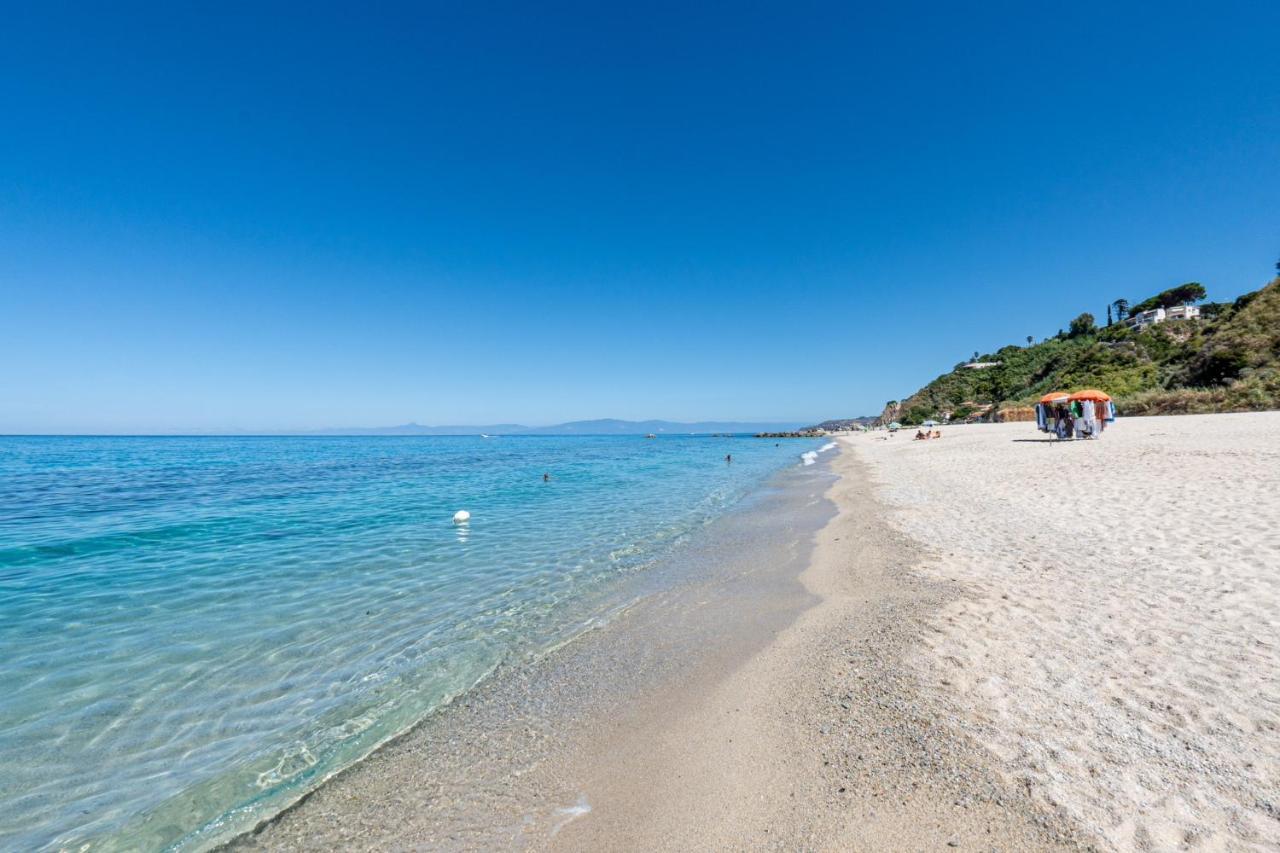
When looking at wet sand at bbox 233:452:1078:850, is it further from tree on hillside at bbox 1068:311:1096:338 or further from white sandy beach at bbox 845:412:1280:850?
tree on hillside at bbox 1068:311:1096:338

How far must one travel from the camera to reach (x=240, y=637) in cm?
663

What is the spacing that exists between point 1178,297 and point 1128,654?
13350 cm

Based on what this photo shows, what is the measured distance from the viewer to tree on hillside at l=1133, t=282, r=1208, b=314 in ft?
300

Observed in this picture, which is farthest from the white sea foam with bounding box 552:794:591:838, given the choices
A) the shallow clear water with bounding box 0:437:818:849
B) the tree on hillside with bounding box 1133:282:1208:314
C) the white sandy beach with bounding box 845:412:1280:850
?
the tree on hillside with bounding box 1133:282:1208:314

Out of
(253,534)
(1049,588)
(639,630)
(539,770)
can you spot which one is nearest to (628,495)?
(253,534)

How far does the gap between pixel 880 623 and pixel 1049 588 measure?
8.11 ft

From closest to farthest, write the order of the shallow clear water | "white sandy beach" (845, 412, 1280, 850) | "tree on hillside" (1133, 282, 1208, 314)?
"white sandy beach" (845, 412, 1280, 850), the shallow clear water, "tree on hillside" (1133, 282, 1208, 314)

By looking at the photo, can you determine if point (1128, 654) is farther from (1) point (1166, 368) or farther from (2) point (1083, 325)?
(2) point (1083, 325)

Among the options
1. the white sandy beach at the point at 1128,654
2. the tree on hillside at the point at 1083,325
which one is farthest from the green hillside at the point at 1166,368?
the white sandy beach at the point at 1128,654

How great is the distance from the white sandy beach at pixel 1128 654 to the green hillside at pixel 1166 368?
32.1 meters

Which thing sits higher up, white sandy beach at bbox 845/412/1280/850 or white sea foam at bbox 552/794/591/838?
white sandy beach at bbox 845/412/1280/850

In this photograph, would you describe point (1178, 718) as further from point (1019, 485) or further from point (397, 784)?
point (1019, 485)

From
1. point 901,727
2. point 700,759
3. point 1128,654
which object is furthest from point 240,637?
point 1128,654

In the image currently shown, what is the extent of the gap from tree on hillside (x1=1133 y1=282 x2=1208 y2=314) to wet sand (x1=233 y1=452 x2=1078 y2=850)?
428ft
